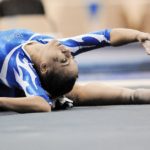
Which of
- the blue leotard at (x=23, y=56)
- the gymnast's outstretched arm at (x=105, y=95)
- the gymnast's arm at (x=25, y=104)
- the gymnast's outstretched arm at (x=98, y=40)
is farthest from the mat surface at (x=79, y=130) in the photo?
the gymnast's outstretched arm at (x=98, y=40)

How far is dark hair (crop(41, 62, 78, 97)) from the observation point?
2.30m

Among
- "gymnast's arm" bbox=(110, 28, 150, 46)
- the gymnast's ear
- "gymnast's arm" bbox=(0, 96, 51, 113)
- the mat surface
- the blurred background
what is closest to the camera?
the mat surface

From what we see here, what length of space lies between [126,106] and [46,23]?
4.91 m

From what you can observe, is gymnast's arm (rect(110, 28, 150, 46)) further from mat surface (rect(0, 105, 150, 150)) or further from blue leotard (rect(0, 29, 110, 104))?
mat surface (rect(0, 105, 150, 150))

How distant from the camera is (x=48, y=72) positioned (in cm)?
→ 233

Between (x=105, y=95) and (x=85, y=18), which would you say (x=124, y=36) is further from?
(x=85, y=18)

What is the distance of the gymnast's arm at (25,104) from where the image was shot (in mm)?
2203

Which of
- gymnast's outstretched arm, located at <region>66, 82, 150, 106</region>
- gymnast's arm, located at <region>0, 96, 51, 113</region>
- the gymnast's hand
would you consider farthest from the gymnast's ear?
the gymnast's hand

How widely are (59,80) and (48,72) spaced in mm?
58

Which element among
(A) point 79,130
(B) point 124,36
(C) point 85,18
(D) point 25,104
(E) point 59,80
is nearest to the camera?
(A) point 79,130

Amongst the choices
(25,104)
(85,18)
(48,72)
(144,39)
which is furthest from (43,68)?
(85,18)

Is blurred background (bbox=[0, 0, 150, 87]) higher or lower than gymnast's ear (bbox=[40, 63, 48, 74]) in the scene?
lower

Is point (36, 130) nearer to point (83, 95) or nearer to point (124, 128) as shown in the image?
point (124, 128)

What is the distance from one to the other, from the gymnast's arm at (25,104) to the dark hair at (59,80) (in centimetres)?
13
